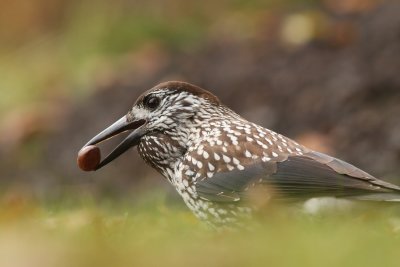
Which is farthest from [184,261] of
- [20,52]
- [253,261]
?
[20,52]

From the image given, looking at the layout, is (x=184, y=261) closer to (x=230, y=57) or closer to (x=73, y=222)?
(x=73, y=222)

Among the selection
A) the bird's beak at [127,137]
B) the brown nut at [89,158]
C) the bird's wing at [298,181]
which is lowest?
the bird's wing at [298,181]

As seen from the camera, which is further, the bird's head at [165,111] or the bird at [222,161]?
the bird's head at [165,111]

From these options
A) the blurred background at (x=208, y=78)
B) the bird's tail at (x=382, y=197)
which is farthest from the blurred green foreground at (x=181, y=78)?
the bird's tail at (x=382, y=197)

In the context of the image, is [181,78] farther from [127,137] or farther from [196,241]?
[196,241]

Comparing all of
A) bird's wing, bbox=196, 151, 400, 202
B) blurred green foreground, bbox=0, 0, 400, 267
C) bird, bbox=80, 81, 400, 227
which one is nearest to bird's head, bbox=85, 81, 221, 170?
bird, bbox=80, 81, 400, 227

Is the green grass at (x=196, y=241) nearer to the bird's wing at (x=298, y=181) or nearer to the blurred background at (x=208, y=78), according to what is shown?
the bird's wing at (x=298, y=181)

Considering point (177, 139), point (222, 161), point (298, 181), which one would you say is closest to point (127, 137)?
point (177, 139)
